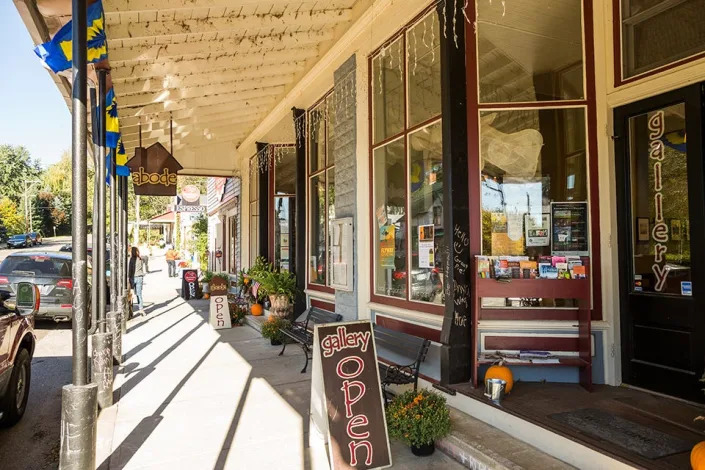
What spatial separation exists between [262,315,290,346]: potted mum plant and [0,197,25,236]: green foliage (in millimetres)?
54406

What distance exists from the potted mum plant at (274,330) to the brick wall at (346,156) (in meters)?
1.25

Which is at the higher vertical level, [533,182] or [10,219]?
[10,219]

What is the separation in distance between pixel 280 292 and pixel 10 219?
57.6 m

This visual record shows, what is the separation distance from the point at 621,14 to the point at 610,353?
3.33 meters

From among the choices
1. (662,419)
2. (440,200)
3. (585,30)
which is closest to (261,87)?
(440,200)

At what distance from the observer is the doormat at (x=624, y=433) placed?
306cm

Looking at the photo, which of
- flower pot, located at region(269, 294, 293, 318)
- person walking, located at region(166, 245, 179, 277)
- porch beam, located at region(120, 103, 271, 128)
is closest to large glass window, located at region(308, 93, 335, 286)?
flower pot, located at region(269, 294, 293, 318)

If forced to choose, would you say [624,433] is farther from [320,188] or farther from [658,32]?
[320,188]

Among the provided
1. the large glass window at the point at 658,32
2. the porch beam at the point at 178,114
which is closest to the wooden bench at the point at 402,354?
the large glass window at the point at 658,32

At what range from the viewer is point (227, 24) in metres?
5.97

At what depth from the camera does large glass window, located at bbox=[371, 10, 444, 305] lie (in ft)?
17.1

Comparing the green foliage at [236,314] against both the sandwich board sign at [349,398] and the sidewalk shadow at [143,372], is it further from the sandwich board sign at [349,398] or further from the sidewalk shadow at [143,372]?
the sandwich board sign at [349,398]

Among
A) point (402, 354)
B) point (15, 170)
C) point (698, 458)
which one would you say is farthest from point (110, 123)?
point (15, 170)

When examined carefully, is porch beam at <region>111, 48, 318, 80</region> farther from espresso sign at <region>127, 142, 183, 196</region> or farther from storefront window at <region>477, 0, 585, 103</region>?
storefront window at <region>477, 0, 585, 103</region>
